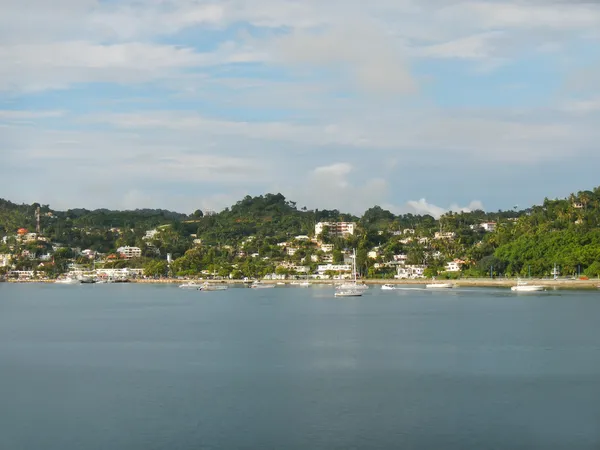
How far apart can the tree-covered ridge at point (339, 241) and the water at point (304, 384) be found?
50812 millimetres

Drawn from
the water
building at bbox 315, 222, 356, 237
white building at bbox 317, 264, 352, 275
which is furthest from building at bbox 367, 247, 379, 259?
the water

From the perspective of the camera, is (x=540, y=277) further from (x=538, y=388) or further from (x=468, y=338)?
(x=538, y=388)

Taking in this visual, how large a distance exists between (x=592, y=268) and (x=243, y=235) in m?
86.2

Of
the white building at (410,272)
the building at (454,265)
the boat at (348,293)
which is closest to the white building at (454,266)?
the building at (454,265)

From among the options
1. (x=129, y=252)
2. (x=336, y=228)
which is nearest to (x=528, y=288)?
(x=336, y=228)

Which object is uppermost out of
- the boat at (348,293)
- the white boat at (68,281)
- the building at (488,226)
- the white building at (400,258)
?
the building at (488,226)

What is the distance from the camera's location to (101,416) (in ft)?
73.2

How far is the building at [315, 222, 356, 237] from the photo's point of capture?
151m

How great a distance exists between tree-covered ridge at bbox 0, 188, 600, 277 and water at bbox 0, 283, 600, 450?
167ft

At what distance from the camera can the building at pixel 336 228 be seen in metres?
151

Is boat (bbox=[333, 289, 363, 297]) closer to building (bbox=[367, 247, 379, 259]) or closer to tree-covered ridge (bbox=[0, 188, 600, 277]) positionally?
tree-covered ridge (bbox=[0, 188, 600, 277])

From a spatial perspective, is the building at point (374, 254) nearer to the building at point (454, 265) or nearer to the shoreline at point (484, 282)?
the shoreline at point (484, 282)

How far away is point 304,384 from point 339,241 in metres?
113

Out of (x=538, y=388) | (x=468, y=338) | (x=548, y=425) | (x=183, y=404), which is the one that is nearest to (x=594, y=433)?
(x=548, y=425)
